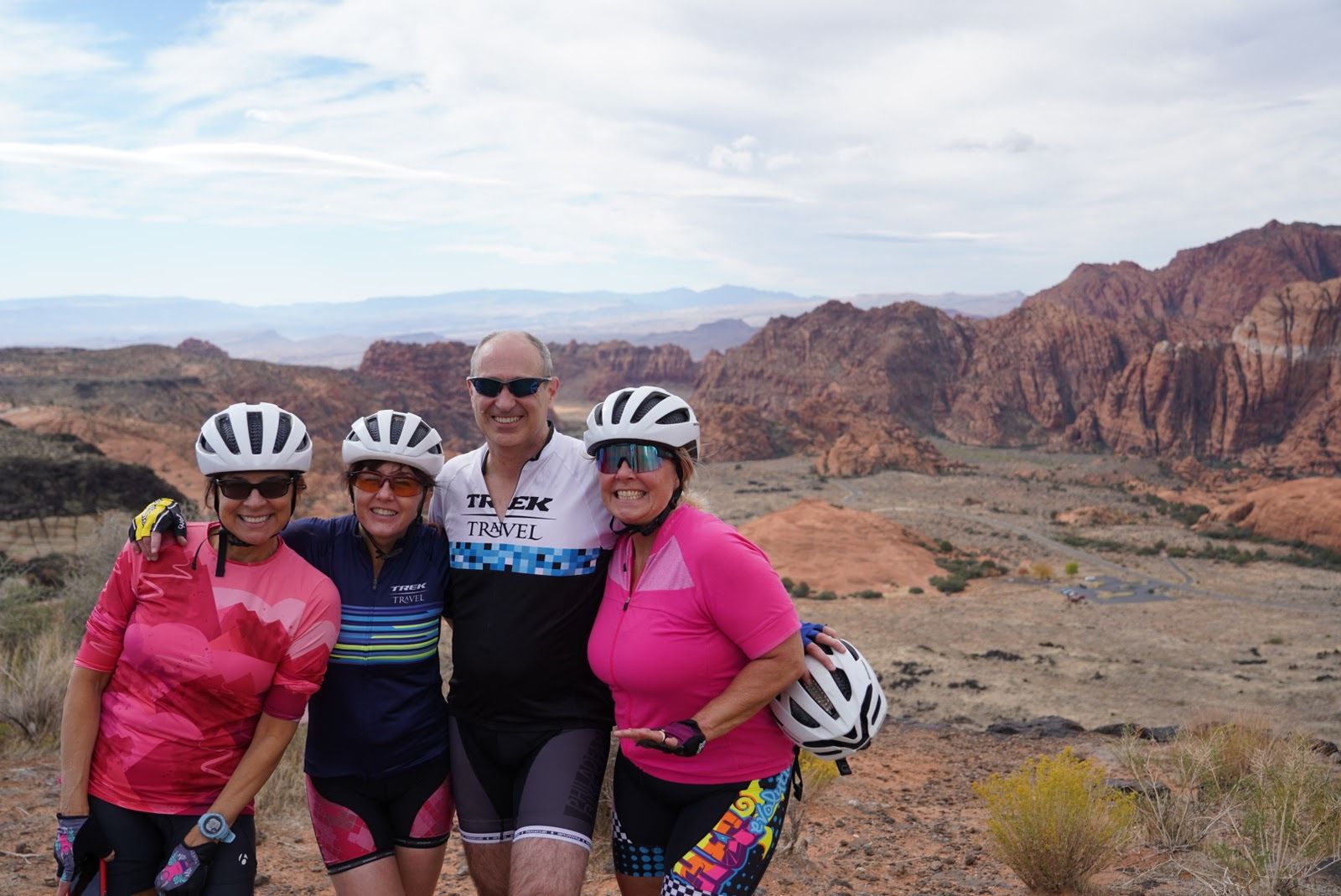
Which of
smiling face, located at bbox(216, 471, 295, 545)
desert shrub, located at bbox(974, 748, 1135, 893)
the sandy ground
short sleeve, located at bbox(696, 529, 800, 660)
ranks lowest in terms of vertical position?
the sandy ground

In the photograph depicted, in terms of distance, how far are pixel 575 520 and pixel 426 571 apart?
0.57m

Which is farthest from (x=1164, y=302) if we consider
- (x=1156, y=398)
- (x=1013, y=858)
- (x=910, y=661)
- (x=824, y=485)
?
(x=1013, y=858)

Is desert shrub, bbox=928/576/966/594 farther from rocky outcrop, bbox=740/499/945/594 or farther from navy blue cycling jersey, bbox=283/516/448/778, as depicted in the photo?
navy blue cycling jersey, bbox=283/516/448/778

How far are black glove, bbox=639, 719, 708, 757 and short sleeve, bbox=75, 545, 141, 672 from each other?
1.81 meters

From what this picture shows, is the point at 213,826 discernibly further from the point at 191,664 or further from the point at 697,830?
the point at 697,830

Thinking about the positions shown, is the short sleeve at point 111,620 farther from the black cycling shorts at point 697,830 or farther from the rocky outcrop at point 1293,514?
the rocky outcrop at point 1293,514

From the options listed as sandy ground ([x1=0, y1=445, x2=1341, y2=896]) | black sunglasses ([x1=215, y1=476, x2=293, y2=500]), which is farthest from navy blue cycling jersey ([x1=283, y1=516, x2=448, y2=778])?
sandy ground ([x1=0, y1=445, x2=1341, y2=896])

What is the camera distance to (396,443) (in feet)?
11.2

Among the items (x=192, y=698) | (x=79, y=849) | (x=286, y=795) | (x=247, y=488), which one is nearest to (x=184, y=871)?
(x=79, y=849)

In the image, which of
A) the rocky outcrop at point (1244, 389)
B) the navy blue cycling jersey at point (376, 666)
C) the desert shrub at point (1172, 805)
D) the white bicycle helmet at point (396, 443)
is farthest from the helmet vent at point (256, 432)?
the rocky outcrop at point (1244, 389)

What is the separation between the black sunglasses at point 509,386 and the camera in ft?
11.8

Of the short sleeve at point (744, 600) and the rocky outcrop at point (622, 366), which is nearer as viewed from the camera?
the short sleeve at point (744, 600)

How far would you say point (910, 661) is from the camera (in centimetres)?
1728

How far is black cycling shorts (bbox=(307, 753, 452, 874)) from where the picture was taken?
10.9 feet
